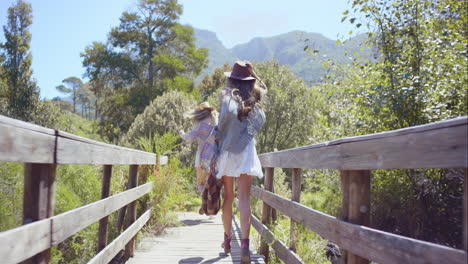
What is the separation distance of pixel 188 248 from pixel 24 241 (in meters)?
3.39

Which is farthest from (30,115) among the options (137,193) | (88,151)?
(88,151)

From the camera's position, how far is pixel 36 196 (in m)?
1.83

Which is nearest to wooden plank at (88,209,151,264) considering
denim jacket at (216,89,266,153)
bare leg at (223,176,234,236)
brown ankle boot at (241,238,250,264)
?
bare leg at (223,176,234,236)

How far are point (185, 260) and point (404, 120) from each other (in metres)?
4.10

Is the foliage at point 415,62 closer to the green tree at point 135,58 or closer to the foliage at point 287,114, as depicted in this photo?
the foliage at point 287,114

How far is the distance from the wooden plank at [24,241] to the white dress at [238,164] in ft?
6.67

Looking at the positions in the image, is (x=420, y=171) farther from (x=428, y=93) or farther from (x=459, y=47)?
(x=459, y=47)

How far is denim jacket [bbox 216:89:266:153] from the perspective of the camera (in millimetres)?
3719

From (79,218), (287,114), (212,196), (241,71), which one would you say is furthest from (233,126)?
(287,114)

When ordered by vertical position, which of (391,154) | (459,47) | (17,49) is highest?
(17,49)

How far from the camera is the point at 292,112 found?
19.5m

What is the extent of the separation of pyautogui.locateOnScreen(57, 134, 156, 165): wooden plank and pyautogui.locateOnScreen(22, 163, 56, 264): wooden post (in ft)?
0.44

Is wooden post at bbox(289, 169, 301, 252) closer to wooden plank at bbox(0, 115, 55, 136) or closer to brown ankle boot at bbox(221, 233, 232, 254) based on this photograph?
brown ankle boot at bbox(221, 233, 232, 254)

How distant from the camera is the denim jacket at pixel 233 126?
3.72 metres
